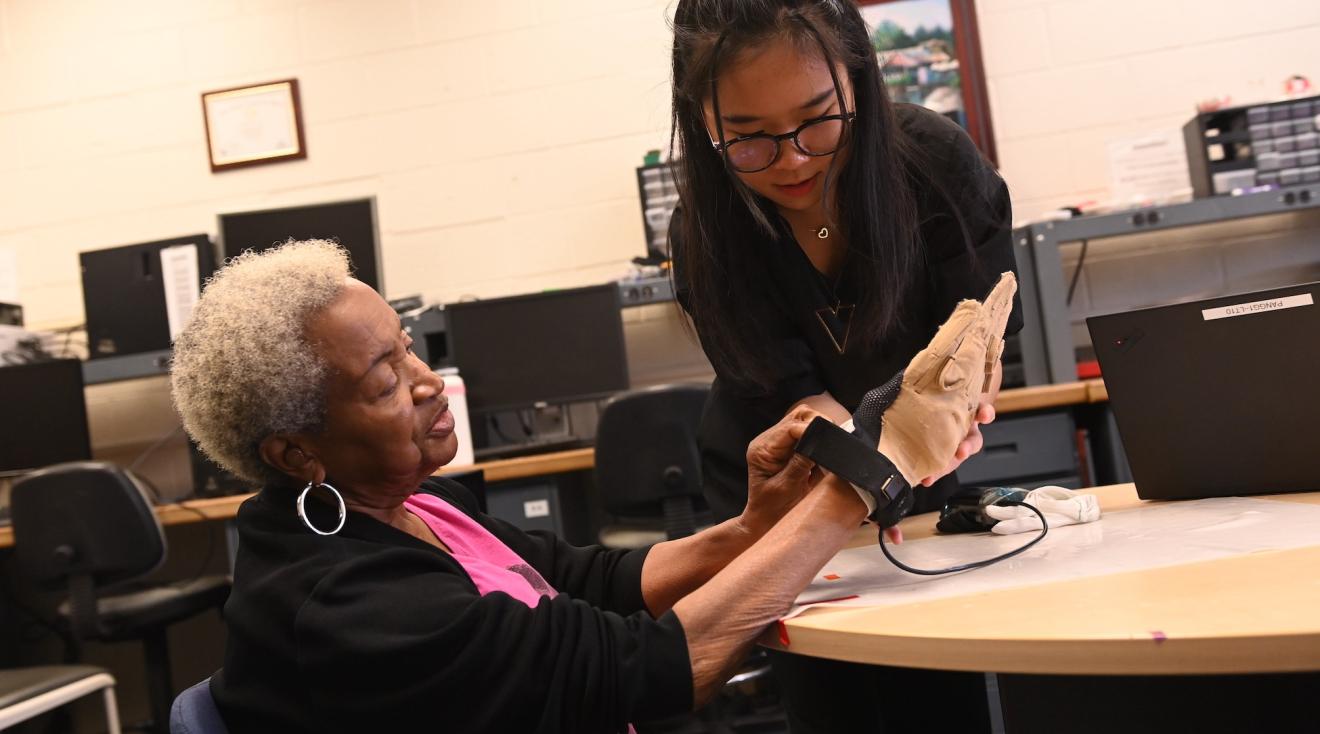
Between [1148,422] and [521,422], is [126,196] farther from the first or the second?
[1148,422]

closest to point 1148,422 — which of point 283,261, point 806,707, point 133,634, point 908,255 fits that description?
point 908,255

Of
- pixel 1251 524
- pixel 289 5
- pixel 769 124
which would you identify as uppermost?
pixel 289 5

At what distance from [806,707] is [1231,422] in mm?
547

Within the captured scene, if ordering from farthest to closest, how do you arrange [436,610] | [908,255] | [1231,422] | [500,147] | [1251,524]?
[500,147], [908,255], [1231,422], [1251,524], [436,610]

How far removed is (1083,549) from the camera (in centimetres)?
107

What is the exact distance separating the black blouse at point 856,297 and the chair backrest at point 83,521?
1975 millimetres

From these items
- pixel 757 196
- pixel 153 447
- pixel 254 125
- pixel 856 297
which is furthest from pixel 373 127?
pixel 856 297

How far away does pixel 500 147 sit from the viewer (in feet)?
12.3

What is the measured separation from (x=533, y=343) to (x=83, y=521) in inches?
49.6

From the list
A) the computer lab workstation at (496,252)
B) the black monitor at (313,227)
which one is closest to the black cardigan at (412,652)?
the computer lab workstation at (496,252)

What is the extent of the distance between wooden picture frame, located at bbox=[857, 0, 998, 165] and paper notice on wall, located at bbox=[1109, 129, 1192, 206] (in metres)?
0.37

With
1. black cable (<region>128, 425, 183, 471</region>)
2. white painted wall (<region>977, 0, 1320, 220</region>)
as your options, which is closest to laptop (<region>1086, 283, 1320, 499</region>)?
white painted wall (<region>977, 0, 1320, 220</region>)

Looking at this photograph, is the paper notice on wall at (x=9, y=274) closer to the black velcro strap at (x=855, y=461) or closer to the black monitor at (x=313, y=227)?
the black monitor at (x=313, y=227)

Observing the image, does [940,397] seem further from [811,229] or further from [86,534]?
[86,534]
